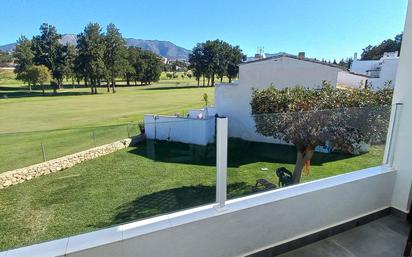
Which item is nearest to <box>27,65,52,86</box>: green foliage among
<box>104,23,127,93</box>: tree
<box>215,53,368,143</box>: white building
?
<box>104,23,127,93</box>: tree

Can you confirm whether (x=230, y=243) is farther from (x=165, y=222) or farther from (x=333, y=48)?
(x=333, y=48)

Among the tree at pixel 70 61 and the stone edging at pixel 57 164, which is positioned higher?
the tree at pixel 70 61

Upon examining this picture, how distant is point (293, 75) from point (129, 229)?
1262cm

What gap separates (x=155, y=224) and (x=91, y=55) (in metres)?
48.9

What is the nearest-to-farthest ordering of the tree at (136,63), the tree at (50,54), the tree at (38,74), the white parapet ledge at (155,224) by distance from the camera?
the white parapet ledge at (155,224) → the tree at (38,74) → the tree at (50,54) → the tree at (136,63)

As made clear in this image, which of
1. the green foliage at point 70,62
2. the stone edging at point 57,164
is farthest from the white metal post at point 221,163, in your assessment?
the green foliage at point 70,62

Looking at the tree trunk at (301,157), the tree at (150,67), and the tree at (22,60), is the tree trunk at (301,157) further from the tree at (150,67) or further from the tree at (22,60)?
the tree at (150,67)

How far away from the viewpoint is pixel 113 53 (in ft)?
159

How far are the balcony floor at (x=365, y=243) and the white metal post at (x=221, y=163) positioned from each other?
2.63ft

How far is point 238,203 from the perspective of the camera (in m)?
2.31

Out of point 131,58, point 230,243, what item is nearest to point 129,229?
point 230,243

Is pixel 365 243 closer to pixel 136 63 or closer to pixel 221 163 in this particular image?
pixel 221 163

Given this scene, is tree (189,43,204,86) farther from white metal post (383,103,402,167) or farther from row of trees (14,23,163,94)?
white metal post (383,103,402,167)

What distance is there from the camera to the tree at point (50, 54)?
160ft
